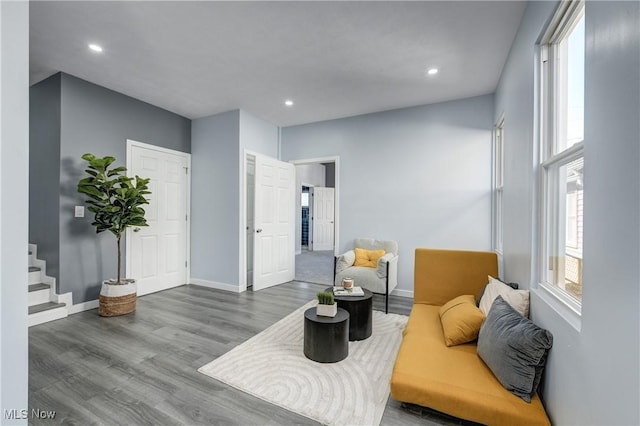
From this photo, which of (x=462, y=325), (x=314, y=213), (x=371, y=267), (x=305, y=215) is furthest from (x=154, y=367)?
(x=305, y=215)

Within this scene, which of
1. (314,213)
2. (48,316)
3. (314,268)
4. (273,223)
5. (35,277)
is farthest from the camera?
(314,213)

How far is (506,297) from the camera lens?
1.92m

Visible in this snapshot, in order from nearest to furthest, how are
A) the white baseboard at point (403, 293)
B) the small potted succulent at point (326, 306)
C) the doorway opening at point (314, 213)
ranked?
1. the small potted succulent at point (326, 306)
2. the white baseboard at point (403, 293)
3. the doorway opening at point (314, 213)

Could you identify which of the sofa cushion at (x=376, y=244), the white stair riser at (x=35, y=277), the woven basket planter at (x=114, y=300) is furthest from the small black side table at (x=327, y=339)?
the white stair riser at (x=35, y=277)

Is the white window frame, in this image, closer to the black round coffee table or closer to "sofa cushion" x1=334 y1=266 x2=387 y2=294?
"sofa cushion" x1=334 y1=266 x2=387 y2=294

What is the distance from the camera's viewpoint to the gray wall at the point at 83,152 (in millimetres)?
3145

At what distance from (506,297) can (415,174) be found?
2430 millimetres

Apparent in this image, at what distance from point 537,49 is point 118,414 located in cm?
347

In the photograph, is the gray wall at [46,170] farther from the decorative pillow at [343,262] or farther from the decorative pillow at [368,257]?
the decorative pillow at [368,257]

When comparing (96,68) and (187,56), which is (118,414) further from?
(96,68)

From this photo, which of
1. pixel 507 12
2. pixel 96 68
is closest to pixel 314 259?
pixel 96 68

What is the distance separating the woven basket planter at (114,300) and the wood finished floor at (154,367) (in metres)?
0.09

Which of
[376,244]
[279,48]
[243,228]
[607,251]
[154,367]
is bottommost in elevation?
[154,367]

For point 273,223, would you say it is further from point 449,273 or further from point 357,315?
point 449,273
